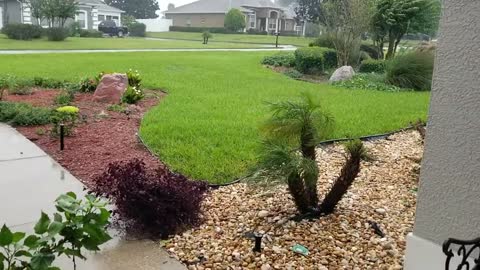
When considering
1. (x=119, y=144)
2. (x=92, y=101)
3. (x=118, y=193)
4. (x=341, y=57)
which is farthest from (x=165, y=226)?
(x=341, y=57)

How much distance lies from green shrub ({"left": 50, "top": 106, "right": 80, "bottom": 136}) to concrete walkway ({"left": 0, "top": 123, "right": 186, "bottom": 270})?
1.28ft

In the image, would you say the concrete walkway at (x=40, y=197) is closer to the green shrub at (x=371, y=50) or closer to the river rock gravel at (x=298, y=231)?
the river rock gravel at (x=298, y=231)


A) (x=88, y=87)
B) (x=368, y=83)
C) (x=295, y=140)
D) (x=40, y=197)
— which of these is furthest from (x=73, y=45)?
(x=295, y=140)

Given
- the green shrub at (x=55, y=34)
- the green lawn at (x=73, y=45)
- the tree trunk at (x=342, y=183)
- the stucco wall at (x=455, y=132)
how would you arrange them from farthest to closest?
the green shrub at (x=55, y=34) < the green lawn at (x=73, y=45) < the tree trunk at (x=342, y=183) < the stucco wall at (x=455, y=132)

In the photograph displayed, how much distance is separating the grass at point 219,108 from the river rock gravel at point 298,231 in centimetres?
38

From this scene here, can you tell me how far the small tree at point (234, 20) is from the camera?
4866 cm

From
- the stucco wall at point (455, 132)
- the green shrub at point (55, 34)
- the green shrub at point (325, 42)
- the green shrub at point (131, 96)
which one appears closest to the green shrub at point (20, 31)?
the green shrub at point (55, 34)

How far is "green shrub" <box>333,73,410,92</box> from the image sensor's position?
11.8 m

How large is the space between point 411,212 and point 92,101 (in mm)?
5906

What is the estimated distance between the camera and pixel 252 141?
585 centimetres

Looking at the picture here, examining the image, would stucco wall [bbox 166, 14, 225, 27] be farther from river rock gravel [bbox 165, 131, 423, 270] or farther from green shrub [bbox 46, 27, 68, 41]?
river rock gravel [bbox 165, 131, 423, 270]

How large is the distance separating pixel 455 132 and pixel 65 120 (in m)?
5.17

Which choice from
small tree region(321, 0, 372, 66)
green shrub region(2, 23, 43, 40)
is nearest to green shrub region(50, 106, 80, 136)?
small tree region(321, 0, 372, 66)

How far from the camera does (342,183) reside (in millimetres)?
3436
